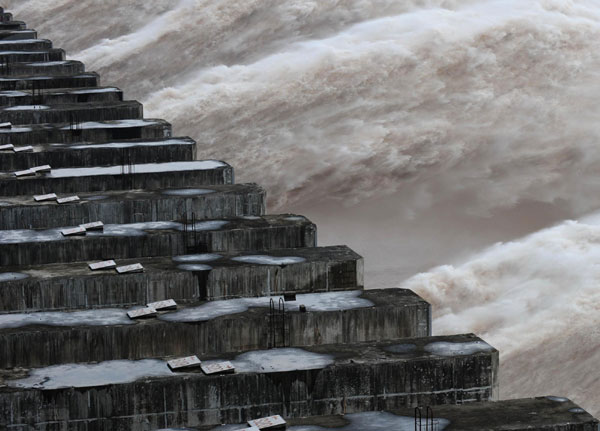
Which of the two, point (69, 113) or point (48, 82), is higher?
point (48, 82)

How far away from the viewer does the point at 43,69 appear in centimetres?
3953

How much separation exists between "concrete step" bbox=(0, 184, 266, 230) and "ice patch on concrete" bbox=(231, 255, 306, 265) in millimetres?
3485

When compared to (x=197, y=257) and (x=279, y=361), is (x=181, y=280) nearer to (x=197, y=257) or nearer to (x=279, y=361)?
(x=197, y=257)

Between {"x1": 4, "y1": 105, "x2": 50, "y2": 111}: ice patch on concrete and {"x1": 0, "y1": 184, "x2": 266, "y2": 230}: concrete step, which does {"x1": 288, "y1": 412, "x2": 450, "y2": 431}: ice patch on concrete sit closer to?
{"x1": 0, "y1": 184, "x2": 266, "y2": 230}: concrete step

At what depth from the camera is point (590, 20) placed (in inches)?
1980

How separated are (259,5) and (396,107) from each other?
36.1ft

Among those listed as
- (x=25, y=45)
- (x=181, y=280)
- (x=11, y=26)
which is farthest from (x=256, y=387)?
(x=11, y=26)

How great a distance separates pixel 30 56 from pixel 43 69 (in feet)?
8.62

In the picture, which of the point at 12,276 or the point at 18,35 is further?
the point at 18,35

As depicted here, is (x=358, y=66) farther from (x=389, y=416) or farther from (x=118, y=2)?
(x=389, y=416)

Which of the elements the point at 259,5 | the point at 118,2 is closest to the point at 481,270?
the point at 259,5

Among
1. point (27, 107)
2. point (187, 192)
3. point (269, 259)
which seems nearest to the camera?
point (269, 259)

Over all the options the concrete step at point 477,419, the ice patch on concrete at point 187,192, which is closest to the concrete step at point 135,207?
the ice patch on concrete at point 187,192

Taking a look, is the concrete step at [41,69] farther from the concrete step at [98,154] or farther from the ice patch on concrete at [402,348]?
the ice patch on concrete at [402,348]
